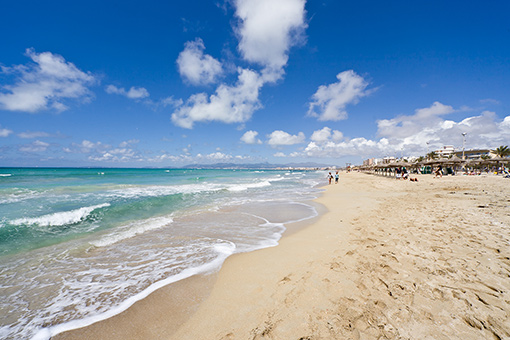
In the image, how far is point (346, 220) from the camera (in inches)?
325

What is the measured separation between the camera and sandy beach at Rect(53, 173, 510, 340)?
Answer: 2.59 m

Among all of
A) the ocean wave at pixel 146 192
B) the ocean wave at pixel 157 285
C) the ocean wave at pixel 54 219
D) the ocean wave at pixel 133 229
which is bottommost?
the ocean wave at pixel 146 192

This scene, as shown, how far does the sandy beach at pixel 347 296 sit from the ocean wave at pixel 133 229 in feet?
13.3

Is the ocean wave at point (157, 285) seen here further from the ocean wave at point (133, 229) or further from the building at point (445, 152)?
the building at point (445, 152)

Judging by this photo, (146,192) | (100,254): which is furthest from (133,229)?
(146,192)

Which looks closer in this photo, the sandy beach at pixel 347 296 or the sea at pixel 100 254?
the sandy beach at pixel 347 296

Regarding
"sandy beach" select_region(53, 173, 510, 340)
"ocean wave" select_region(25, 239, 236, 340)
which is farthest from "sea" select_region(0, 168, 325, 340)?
"sandy beach" select_region(53, 173, 510, 340)

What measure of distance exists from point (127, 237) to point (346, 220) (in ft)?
28.1

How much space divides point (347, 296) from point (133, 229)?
25.4 ft

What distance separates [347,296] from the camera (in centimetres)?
323

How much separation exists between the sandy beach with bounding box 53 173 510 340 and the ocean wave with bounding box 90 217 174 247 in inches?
159

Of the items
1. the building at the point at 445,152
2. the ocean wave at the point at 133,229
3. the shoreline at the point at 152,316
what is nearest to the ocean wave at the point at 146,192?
the ocean wave at the point at 133,229

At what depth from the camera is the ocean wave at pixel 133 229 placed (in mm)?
6430

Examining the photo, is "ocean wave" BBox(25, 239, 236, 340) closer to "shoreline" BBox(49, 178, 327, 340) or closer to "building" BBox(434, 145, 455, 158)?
"shoreline" BBox(49, 178, 327, 340)
